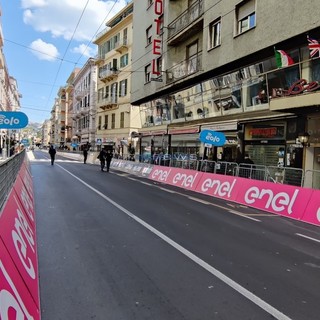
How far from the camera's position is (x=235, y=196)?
12922mm

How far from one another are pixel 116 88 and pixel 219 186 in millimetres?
36133

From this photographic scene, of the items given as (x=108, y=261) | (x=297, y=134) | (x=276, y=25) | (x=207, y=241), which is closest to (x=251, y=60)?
(x=276, y=25)

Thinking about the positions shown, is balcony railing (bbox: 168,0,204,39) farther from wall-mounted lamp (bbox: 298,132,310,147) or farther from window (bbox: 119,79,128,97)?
window (bbox: 119,79,128,97)

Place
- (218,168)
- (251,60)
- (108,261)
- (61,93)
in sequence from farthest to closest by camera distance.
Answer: (61,93) → (251,60) → (218,168) → (108,261)

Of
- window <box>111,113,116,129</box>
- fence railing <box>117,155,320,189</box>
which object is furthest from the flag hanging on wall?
window <box>111,113,116,129</box>

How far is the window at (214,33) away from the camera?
816 inches

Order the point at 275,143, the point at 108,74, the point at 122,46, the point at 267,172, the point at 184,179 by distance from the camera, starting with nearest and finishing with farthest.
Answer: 1. the point at 267,172
2. the point at 275,143
3. the point at 184,179
4. the point at 122,46
5. the point at 108,74

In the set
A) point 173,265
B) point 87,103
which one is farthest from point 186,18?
point 87,103

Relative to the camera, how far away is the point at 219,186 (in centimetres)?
1406

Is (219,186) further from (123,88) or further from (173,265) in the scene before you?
(123,88)

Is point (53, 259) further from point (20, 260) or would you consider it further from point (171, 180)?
point (171, 180)

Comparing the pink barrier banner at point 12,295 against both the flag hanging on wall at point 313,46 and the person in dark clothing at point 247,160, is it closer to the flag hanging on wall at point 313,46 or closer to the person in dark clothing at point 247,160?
the flag hanging on wall at point 313,46

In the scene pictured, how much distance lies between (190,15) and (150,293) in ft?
75.5

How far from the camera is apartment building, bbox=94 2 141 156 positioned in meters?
43.7
